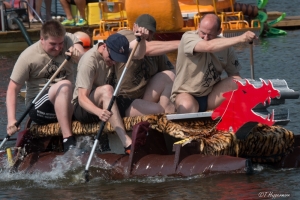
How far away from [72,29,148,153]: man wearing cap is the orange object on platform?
860cm

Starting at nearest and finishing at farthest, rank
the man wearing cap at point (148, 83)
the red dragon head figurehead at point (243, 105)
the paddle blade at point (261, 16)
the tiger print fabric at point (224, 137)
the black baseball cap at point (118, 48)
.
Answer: the red dragon head figurehead at point (243, 105) < the tiger print fabric at point (224, 137) < the black baseball cap at point (118, 48) < the man wearing cap at point (148, 83) < the paddle blade at point (261, 16)

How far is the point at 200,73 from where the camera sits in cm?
778

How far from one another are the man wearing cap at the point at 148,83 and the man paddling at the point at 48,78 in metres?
0.52

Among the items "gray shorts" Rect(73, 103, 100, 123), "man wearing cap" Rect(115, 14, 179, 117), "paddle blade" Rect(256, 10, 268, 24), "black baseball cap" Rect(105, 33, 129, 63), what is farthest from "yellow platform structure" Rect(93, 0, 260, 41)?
"black baseball cap" Rect(105, 33, 129, 63)

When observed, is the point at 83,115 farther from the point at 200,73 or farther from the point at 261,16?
the point at 261,16

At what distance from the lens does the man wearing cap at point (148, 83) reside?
313 inches

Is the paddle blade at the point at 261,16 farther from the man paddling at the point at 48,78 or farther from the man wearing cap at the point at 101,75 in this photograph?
the man wearing cap at the point at 101,75

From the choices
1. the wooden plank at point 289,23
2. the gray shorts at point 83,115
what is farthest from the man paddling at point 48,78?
the wooden plank at point 289,23

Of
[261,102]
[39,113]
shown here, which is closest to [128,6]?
[39,113]

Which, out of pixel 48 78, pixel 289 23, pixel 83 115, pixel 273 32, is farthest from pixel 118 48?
pixel 289 23

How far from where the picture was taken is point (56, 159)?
7.82 meters

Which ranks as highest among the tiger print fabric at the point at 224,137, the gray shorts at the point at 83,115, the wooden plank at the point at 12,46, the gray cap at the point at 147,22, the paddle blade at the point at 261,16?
the gray cap at the point at 147,22

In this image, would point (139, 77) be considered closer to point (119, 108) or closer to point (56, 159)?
point (119, 108)

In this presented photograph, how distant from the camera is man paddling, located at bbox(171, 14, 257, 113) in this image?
7656mm
